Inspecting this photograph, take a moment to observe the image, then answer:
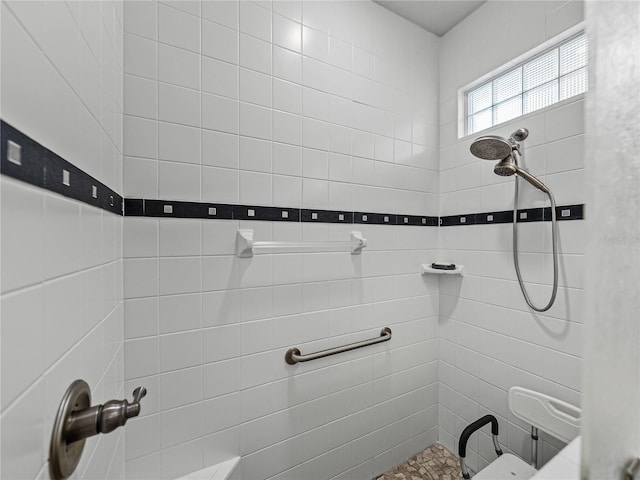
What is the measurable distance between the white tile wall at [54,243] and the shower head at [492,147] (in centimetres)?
131

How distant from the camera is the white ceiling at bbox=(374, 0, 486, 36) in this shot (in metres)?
1.52

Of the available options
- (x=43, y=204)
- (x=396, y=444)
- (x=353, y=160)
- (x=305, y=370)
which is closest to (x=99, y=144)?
(x=43, y=204)

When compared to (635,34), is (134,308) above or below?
below

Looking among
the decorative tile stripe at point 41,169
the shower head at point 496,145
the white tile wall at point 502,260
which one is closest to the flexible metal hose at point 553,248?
the white tile wall at point 502,260

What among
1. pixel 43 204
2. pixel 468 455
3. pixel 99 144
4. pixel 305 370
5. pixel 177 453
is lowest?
pixel 468 455

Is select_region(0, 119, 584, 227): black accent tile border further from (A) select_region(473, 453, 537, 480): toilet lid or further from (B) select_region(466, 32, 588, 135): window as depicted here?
(A) select_region(473, 453, 537, 480): toilet lid

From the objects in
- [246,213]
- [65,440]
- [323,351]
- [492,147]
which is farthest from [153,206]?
[492,147]

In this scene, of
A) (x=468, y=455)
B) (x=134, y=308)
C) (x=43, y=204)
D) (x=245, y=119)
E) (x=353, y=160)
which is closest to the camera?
(x=43, y=204)

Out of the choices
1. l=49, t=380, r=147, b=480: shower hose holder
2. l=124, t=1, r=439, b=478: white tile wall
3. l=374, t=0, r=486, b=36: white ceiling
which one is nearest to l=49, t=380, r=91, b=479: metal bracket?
l=49, t=380, r=147, b=480: shower hose holder

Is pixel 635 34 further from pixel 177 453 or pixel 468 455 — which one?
pixel 468 455

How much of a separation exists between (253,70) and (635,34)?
1.28m

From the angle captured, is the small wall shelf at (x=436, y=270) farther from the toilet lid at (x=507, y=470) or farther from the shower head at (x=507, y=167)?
the toilet lid at (x=507, y=470)

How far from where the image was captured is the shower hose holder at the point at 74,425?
439 millimetres

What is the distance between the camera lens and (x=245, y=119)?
117cm
